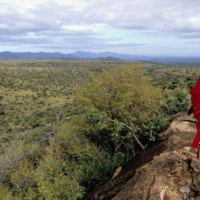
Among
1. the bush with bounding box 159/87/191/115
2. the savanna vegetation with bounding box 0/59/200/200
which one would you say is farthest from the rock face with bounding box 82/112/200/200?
the bush with bounding box 159/87/191/115

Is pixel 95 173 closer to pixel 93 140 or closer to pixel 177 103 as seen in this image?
pixel 93 140

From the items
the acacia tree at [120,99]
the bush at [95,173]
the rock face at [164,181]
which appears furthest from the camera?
the acacia tree at [120,99]

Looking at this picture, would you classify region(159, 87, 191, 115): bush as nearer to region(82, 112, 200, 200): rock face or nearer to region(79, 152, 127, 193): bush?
region(82, 112, 200, 200): rock face

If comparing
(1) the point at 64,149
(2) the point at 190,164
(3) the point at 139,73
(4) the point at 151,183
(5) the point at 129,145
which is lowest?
(1) the point at 64,149

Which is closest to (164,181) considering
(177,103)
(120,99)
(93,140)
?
(120,99)

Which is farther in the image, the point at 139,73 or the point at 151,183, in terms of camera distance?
the point at 139,73

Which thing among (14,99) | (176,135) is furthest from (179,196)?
(14,99)

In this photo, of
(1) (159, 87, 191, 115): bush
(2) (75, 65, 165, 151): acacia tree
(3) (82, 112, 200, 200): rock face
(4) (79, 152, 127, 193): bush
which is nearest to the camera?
(3) (82, 112, 200, 200): rock face

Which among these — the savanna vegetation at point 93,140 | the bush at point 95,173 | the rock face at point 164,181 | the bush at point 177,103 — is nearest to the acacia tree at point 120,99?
the savanna vegetation at point 93,140

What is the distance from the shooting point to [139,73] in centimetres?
1297

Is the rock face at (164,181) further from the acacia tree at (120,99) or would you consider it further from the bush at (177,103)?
the bush at (177,103)

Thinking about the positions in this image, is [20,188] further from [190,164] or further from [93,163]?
[190,164]

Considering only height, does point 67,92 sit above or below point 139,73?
below

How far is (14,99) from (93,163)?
1673 inches
